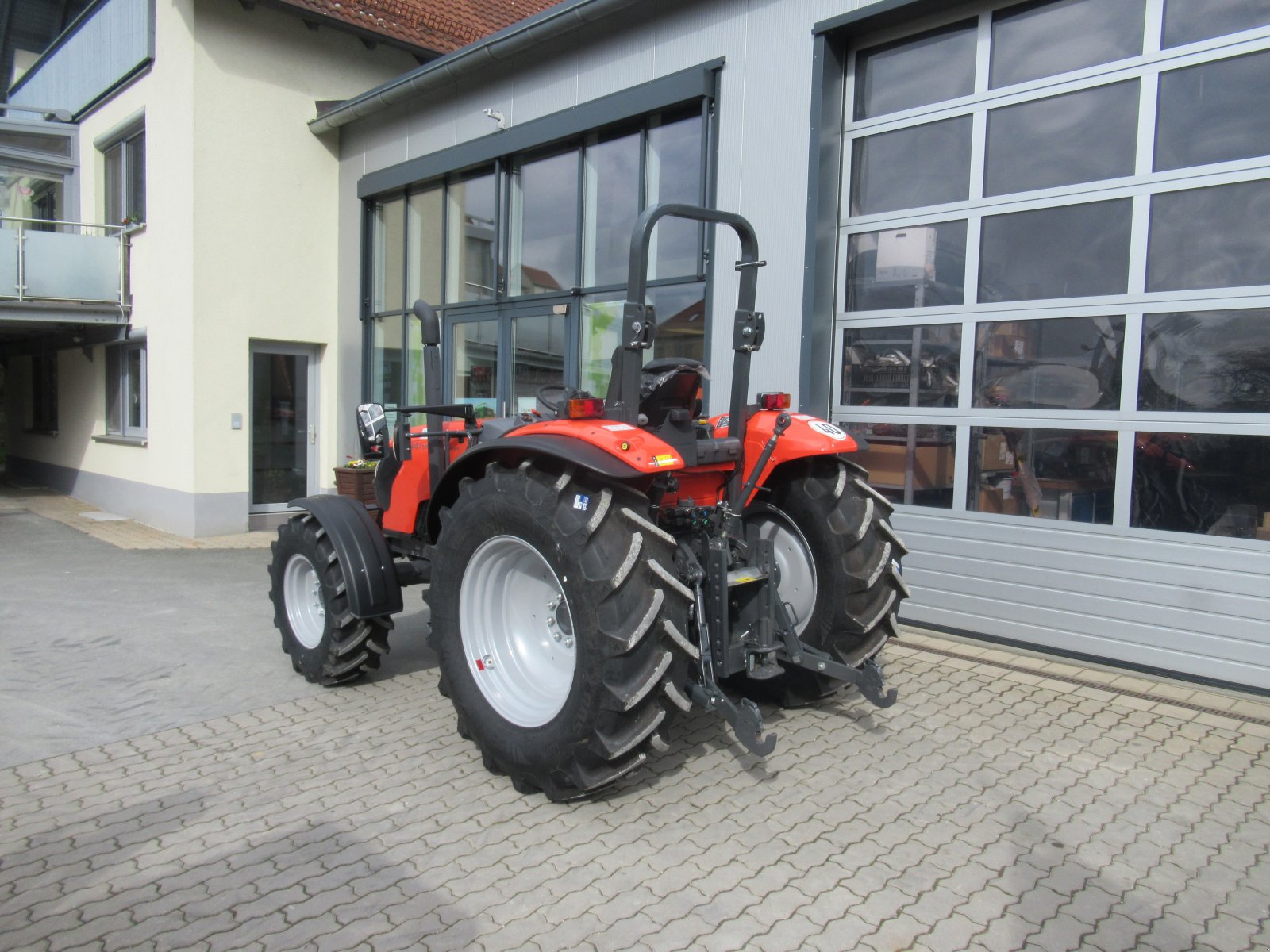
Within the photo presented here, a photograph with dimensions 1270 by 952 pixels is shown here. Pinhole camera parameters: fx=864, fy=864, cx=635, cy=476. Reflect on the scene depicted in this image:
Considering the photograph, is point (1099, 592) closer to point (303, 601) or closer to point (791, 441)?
point (791, 441)

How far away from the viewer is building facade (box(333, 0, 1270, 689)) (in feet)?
15.2

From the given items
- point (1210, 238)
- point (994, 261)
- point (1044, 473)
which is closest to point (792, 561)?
point (1044, 473)

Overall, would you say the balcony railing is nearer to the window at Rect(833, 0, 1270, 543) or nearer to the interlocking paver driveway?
the interlocking paver driveway

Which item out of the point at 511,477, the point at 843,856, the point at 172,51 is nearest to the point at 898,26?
the point at 511,477

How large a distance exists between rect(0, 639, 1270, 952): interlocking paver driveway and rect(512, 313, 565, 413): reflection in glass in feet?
14.9

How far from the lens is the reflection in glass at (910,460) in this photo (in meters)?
5.66

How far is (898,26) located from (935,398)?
249 centimetres

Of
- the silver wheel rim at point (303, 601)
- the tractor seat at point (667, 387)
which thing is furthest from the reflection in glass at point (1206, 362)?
the silver wheel rim at point (303, 601)

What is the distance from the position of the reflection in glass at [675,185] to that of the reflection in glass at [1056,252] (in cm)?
220

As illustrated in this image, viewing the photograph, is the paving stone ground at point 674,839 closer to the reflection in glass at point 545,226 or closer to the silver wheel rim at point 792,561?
the silver wheel rim at point 792,561

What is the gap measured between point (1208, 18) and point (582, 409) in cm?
421

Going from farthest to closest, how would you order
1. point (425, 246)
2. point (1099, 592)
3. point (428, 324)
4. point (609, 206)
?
point (425, 246), point (609, 206), point (1099, 592), point (428, 324)

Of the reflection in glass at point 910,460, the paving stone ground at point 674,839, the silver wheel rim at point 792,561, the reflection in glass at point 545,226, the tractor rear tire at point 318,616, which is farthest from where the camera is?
the reflection in glass at point 545,226

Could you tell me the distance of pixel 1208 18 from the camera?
4656 mm
